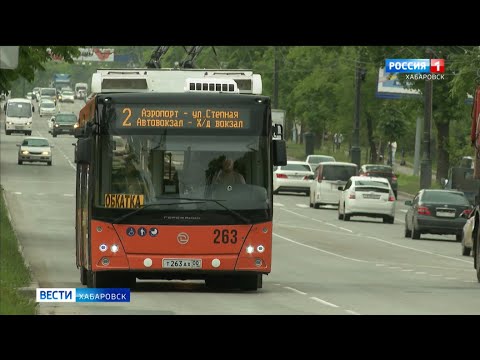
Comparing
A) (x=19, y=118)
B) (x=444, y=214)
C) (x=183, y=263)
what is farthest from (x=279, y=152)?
(x=19, y=118)

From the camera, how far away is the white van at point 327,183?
59.5m

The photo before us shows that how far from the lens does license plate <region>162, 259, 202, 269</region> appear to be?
22891mm

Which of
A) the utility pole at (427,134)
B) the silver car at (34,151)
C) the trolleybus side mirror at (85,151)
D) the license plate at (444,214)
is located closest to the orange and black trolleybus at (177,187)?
the trolleybus side mirror at (85,151)

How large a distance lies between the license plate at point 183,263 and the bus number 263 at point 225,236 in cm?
40

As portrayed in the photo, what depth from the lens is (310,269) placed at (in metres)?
32.4

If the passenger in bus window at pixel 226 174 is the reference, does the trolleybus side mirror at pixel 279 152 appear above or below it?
above

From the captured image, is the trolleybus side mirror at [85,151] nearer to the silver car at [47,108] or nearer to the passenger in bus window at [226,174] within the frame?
the passenger in bus window at [226,174]

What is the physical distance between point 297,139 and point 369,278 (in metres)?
115

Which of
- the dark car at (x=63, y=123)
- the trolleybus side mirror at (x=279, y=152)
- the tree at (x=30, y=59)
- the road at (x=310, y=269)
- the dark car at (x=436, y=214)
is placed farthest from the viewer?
the dark car at (x=63, y=123)

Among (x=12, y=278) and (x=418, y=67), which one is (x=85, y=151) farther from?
(x=418, y=67)
